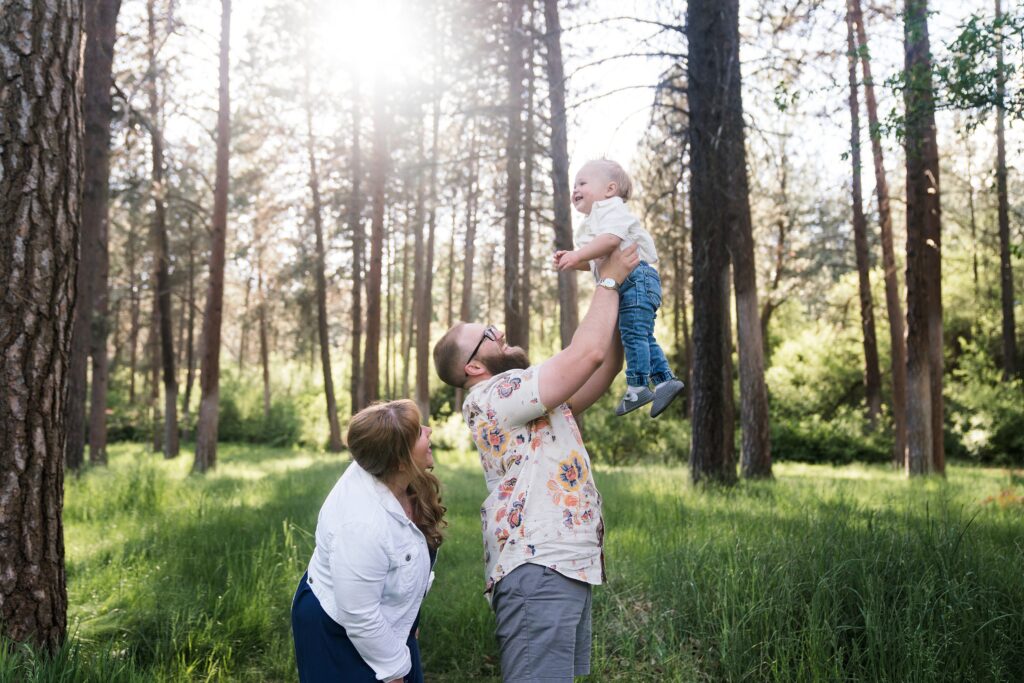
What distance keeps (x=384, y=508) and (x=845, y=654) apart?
9.12 feet

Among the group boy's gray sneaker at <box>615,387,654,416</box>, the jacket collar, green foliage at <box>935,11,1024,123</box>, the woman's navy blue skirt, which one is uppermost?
green foliage at <box>935,11,1024,123</box>

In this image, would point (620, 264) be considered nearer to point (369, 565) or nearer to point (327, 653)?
point (369, 565)

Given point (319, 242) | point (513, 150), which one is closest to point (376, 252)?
point (319, 242)

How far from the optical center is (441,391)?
118ft

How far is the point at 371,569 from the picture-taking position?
260 cm

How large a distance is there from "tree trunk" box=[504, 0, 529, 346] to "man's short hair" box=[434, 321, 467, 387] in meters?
9.66

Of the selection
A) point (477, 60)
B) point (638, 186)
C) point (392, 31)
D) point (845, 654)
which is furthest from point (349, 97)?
point (845, 654)

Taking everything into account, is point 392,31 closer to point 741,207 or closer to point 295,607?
point 741,207

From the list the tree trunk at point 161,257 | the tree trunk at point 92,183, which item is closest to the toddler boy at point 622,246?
the tree trunk at point 92,183

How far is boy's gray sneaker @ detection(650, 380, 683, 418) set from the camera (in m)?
3.02

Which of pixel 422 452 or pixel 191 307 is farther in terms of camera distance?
pixel 191 307

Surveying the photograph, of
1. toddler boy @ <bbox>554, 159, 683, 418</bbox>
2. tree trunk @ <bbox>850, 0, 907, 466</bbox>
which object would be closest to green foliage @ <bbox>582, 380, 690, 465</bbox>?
tree trunk @ <bbox>850, 0, 907, 466</bbox>

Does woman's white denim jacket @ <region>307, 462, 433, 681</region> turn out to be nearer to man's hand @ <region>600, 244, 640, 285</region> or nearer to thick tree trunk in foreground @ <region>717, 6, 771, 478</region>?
man's hand @ <region>600, 244, 640, 285</region>

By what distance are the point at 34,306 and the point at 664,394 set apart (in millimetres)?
2948
